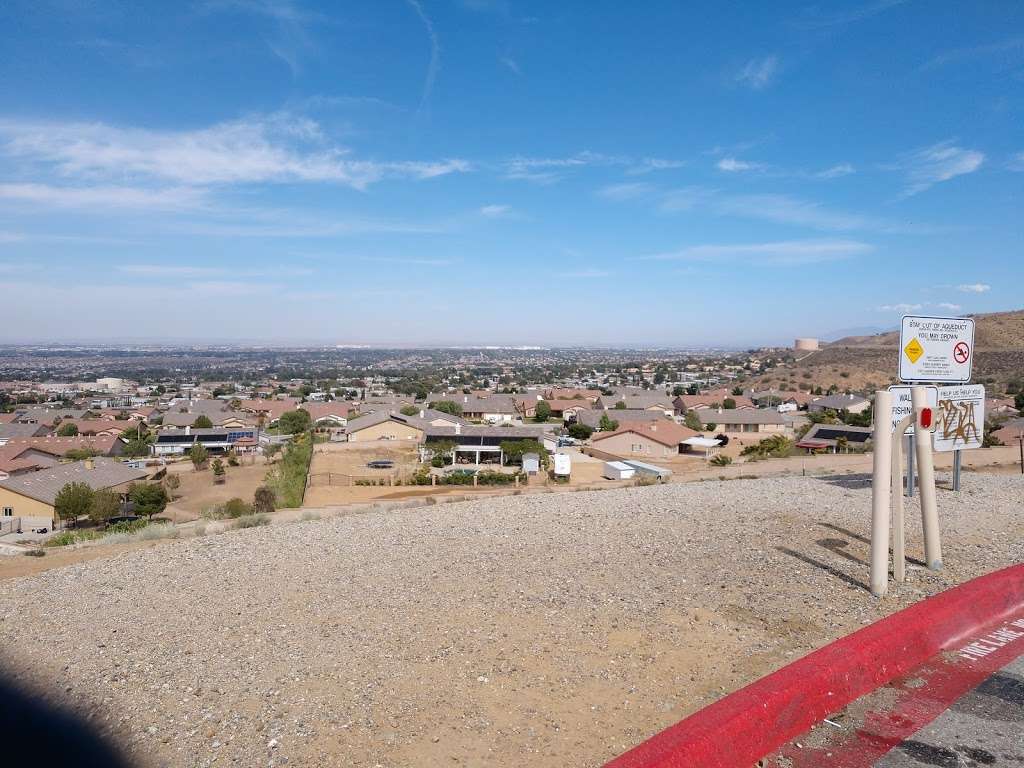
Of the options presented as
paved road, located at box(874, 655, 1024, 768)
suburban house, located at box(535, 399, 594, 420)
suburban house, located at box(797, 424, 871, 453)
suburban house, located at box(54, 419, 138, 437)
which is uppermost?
paved road, located at box(874, 655, 1024, 768)

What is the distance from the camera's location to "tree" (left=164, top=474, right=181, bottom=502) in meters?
35.8

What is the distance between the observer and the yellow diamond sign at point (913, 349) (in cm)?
976

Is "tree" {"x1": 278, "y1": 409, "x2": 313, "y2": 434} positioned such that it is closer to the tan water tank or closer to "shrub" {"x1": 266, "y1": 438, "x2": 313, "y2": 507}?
"shrub" {"x1": 266, "y1": 438, "x2": 313, "y2": 507}

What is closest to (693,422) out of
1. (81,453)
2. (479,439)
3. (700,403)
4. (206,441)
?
(700,403)

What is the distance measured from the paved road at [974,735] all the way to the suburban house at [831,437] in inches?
1425

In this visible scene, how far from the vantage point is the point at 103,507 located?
2773 cm

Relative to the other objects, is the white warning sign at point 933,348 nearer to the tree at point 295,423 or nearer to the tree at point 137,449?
the tree at point 137,449

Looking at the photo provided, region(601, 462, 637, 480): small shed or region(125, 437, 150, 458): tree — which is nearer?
region(601, 462, 637, 480): small shed

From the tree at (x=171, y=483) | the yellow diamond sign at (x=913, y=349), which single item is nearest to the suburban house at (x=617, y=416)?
the tree at (x=171, y=483)

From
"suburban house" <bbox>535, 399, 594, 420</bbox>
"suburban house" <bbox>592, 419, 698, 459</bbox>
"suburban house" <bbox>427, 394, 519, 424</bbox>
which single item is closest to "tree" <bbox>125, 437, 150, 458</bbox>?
"suburban house" <bbox>427, 394, 519, 424</bbox>

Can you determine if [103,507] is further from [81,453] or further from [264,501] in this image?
[81,453]

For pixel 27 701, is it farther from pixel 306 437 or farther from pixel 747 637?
pixel 306 437

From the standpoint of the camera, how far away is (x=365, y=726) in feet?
15.9

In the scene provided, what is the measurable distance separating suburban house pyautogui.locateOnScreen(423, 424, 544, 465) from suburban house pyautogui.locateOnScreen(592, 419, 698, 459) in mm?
4716
